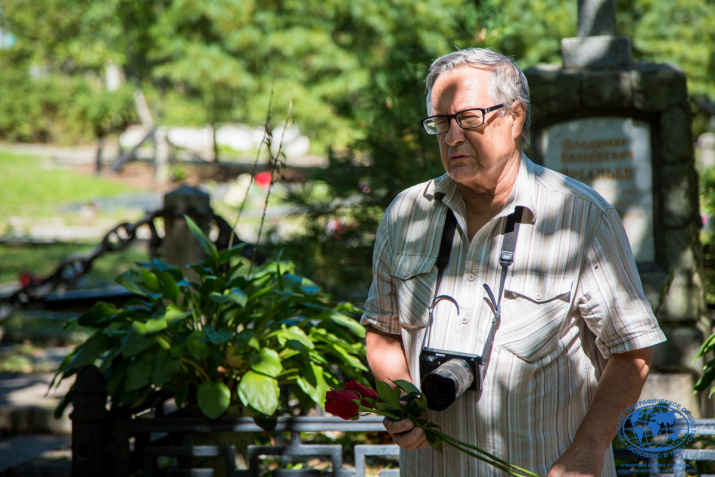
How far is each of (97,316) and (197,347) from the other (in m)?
0.61

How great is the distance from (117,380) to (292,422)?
0.76 meters

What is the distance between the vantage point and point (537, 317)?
1821mm

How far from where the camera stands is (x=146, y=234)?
1435cm

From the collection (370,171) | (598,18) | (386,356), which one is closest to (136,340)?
(386,356)

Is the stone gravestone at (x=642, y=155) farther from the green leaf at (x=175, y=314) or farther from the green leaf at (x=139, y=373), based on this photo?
the green leaf at (x=139, y=373)

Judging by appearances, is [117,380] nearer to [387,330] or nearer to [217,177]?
[387,330]

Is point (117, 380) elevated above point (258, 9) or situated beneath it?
situated beneath

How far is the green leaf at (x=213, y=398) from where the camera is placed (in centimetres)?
296

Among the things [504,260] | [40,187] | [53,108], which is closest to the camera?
[504,260]

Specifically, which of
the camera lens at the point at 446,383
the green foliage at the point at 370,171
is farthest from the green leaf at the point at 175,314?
the green foliage at the point at 370,171

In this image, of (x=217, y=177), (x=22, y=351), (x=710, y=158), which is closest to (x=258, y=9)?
(x=217, y=177)

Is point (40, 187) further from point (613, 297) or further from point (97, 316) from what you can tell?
point (613, 297)

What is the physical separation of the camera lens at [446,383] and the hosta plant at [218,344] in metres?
1.25

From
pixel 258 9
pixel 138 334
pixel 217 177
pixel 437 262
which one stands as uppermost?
pixel 258 9
